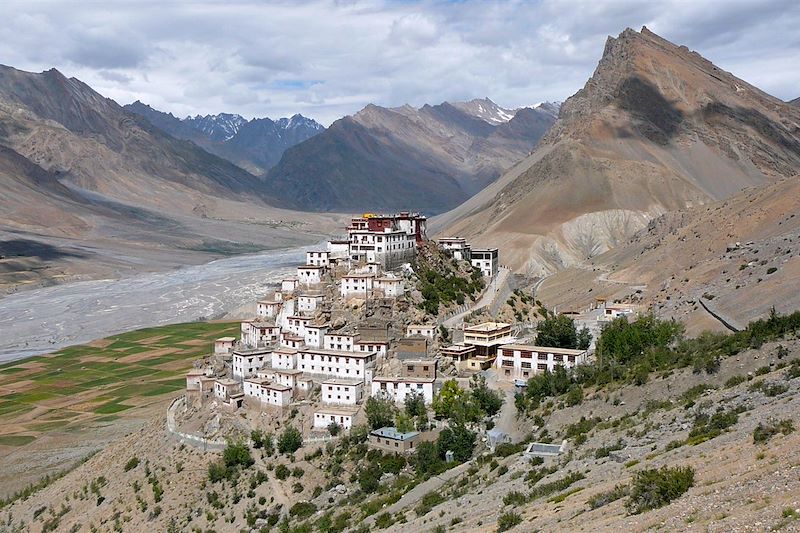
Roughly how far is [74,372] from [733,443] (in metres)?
93.3

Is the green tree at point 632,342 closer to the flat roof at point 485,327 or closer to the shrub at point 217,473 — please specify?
the flat roof at point 485,327

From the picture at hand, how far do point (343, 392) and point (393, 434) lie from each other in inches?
253

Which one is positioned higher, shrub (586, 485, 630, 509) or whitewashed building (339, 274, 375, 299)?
whitewashed building (339, 274, 375, 299)

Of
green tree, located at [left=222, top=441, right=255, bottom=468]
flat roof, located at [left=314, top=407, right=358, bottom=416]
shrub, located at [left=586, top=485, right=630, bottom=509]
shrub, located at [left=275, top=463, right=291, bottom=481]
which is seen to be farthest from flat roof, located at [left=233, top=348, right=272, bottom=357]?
shrub, located at [left=586, top=485, right=630, bottom=509]

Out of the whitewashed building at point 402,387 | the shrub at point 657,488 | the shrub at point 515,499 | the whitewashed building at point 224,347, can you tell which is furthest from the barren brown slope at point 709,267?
the shrub at point 657,488

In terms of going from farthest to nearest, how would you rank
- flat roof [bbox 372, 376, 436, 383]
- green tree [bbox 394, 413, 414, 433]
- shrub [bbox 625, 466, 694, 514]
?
1. flat roof [bbox 372, 376, 436, 383]
2. green tree [bbox 394, 413, 414, 433]
3. shrub [bbox 625, 466, 694, 514]

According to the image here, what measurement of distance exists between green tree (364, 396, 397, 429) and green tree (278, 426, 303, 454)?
173 inches

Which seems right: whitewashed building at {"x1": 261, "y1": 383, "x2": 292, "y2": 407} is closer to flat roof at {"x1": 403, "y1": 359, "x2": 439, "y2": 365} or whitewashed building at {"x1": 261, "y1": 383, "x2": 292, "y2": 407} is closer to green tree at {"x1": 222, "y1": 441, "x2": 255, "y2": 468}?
green tree at {"x1": 222, "y1": 441, "x2": 255, "y2": 468}

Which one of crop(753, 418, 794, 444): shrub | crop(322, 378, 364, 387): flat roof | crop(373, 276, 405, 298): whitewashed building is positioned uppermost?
crop(373, 276, 405, 298): whitewashed building

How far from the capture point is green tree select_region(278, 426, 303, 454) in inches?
1976

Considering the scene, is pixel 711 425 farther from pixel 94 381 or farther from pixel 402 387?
pixel 94 381

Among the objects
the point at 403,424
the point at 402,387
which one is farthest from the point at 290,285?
the point at 403,424

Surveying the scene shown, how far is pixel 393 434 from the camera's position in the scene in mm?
47500

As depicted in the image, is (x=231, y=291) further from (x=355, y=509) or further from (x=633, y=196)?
(x=355, y=509)
